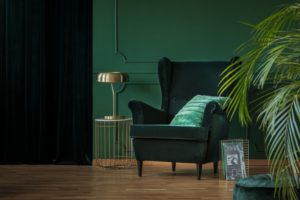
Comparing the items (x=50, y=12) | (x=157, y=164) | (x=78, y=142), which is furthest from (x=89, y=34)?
(x=157, y=164)

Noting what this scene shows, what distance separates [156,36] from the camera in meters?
6.15

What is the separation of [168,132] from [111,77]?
1.02 metres

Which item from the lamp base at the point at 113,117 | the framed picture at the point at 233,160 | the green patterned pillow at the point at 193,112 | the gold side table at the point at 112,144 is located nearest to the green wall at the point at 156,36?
the gold side table at the point at 112,144

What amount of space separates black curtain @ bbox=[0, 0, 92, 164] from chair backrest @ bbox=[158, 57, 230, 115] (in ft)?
2.91

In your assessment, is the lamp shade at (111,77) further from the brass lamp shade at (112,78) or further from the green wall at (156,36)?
the green wall at (156,36)

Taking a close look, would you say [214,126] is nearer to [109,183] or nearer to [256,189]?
[109,183]

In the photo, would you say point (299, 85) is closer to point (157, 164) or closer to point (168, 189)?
point (168, 189)

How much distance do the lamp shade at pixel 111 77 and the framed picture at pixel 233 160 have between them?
121 cm

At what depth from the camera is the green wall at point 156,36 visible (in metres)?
6.08

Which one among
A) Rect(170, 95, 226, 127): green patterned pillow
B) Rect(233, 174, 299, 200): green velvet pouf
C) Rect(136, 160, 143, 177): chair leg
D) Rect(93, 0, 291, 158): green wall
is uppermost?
Rect(93, 0, 291, 158): green wall

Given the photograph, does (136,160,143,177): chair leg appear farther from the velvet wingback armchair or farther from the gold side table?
the gold side table

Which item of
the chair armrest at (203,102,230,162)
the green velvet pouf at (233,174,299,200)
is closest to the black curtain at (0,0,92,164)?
the chair armrest at (203,102,230,162)

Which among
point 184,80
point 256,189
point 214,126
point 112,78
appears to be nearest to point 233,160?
point 214,126

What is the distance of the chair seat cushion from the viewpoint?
4.91m
